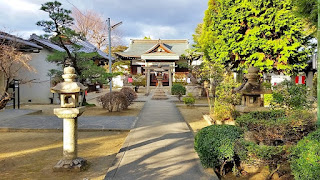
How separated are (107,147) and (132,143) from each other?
0.66 metres

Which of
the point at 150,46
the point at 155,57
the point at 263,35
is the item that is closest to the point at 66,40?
the point at 263,35

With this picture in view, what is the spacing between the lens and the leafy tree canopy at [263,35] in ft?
49.4

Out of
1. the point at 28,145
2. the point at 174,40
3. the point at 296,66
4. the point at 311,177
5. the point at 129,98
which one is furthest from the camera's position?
the point at 174,40

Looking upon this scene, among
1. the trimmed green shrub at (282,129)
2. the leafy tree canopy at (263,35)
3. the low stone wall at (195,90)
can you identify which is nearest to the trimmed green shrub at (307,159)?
the trimmed green shrub at (282,129)

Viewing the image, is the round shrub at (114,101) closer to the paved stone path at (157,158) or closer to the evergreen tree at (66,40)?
the evergreen tree at (66,40)

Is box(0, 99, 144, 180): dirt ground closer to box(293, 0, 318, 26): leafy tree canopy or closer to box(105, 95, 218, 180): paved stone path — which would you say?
box(105, 95, 218, 180): paved stone path

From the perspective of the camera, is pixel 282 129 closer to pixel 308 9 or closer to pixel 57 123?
pixel 308 9

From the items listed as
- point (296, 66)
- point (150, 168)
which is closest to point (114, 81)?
point (296, 66)

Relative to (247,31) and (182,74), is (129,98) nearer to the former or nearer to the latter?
(247,31)

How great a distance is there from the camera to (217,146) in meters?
3.95

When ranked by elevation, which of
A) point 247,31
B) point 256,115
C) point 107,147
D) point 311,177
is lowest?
point 107,147

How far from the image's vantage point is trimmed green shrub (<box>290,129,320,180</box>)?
280 centimetres

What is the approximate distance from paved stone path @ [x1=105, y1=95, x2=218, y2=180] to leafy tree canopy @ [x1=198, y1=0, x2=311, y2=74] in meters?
10.7

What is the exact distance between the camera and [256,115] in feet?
18.9
